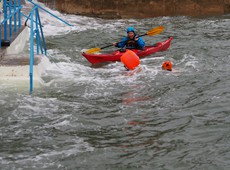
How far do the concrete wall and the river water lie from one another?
8739 millimetres

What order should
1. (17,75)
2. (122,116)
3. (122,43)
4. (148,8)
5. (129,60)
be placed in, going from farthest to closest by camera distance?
(148,8)
(122,43)
(129,60)
(17,75)
(122,116)

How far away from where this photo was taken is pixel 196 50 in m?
14.8

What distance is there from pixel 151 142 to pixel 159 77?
4174 millimetres

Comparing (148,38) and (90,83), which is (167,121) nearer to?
(90,83)

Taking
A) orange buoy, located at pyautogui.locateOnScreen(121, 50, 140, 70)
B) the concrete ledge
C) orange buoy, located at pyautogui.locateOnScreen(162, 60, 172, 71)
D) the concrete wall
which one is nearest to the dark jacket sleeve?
orange buoy, located at pyautogui.locateOnScreen(121, 50, 140, 70)

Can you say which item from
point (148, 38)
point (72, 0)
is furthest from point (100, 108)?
point (72, 0)

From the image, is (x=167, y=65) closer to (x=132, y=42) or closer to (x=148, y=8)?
(x=132, y=42)

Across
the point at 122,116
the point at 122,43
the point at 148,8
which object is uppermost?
the point at 148,8

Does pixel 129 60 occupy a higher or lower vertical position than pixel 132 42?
lower

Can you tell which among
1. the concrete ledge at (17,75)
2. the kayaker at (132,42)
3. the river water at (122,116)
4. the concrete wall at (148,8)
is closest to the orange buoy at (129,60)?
the river water at (122,116)

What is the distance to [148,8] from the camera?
75.4ft

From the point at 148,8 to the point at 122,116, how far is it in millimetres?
15004

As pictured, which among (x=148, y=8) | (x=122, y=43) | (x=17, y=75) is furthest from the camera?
(x=148, y=8)

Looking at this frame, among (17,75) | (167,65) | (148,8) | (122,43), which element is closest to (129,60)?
(167,65)
